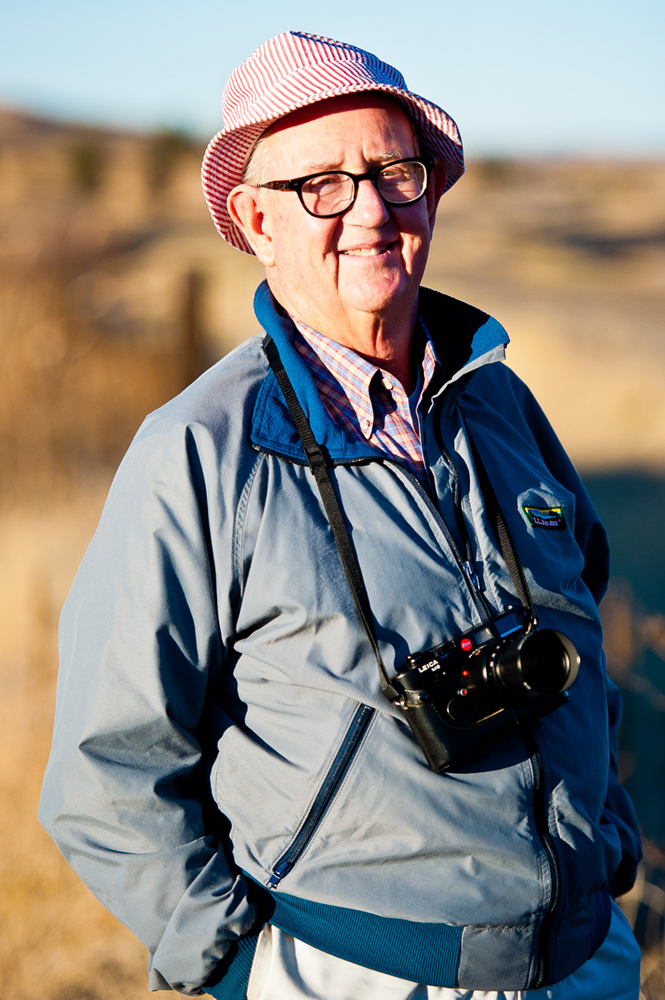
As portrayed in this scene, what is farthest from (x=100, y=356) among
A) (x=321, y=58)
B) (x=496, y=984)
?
(x=496, y=984)

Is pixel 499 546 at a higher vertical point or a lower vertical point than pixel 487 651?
higher

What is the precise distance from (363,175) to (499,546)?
70 centimetres

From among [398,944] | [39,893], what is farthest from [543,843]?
[39,893]

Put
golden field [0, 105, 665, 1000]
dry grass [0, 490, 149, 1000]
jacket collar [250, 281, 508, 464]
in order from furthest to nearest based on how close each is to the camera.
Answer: golden field [0, 105, 665, 1000] → dry grass [0, 490, 149, 1000] → jacket collar [250, 281, 508, 464]

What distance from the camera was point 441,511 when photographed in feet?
5.01

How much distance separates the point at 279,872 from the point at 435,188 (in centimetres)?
132

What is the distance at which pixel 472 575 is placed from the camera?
1490 millimetres

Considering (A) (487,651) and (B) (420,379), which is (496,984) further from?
(B) (420,379)

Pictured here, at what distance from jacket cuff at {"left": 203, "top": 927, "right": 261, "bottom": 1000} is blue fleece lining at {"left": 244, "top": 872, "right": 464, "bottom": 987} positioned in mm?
149

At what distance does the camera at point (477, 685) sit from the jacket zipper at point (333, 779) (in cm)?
6

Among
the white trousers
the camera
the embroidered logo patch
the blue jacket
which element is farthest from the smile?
the white trousers

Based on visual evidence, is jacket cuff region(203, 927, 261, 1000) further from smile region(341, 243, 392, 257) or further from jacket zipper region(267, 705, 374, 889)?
smile region(341, 243, 392, 257)

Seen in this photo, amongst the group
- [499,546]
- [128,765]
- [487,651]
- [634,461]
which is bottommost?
[634,461]

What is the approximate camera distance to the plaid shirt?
160 cm
